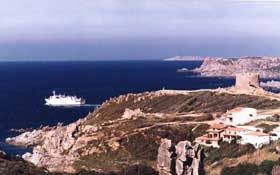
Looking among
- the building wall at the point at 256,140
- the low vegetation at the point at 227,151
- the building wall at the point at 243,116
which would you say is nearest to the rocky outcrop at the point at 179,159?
the low vegetation at the point at 227,151

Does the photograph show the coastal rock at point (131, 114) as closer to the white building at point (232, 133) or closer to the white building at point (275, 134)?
the white building at point (232, 133)

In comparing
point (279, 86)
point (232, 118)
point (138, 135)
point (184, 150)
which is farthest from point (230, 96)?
point (279, 86)

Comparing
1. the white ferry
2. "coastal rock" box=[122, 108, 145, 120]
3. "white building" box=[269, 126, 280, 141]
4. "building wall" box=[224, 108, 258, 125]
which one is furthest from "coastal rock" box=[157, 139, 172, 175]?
the white ferry

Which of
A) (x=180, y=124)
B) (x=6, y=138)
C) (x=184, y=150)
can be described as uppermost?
(x=184, y=150)

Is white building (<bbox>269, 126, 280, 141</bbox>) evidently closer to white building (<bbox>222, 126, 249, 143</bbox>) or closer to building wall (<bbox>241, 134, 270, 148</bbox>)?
building wall (<bbox>241, 134, 270, 148</bbox>)

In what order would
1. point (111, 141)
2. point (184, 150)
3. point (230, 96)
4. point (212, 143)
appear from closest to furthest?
point (184, 150) → point (212, 143) → point (111, 141) → point (230, 96)

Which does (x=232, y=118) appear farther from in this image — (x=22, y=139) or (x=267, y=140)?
(x=22, y=139)
